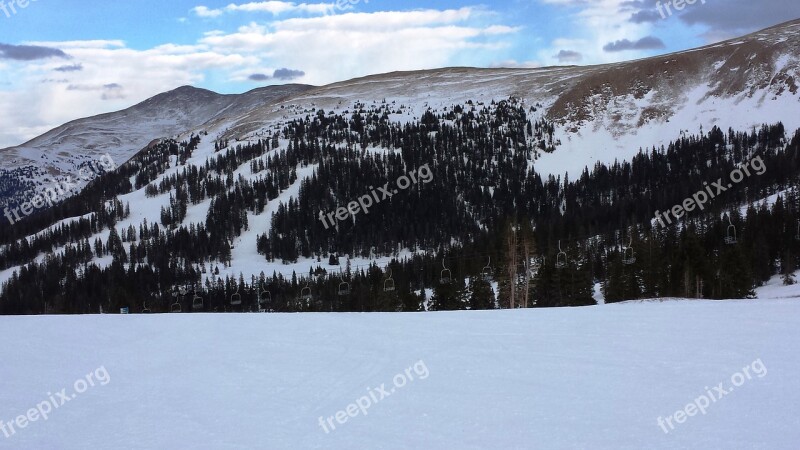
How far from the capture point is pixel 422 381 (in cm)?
1290

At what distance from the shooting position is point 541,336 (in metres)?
16.5

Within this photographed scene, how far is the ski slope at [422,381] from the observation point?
33.2 feet
